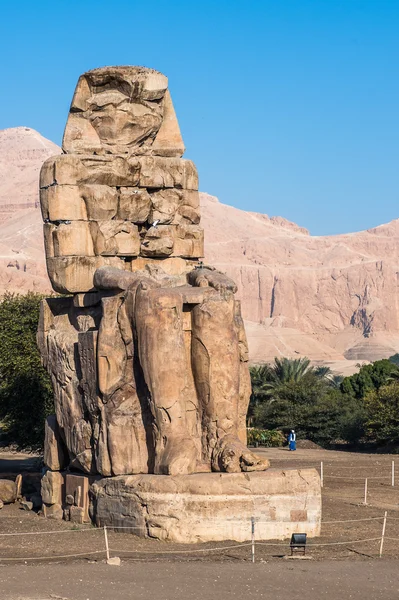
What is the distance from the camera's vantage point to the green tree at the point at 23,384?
23922mm

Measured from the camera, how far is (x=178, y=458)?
518 inches

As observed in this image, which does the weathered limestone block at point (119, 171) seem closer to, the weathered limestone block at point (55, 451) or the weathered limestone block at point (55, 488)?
the weathered limestone block at point (55, 451)

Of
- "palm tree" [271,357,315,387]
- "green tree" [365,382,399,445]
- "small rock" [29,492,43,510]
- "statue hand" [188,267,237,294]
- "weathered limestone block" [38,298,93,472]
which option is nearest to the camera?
"statue hand" [188,267,237,294]

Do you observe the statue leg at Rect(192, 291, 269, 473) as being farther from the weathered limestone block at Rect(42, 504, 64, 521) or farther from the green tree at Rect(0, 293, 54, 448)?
the green tree at Rect(0, 293, 54, 448)

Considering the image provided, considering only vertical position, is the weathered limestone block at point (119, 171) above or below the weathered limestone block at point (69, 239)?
above

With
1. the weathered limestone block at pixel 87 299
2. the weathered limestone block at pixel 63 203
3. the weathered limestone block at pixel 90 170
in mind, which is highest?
the weathered limestone block at pixel 90 170

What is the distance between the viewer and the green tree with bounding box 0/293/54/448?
2392 cm

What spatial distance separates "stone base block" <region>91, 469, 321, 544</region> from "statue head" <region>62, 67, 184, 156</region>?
16.1 feet

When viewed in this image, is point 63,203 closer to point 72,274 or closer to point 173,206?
point 72,274

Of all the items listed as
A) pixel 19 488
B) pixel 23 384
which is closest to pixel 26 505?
pixel 19 488

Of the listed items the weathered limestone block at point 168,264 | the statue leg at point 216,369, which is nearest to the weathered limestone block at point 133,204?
the weathered limestone block at point 168,264

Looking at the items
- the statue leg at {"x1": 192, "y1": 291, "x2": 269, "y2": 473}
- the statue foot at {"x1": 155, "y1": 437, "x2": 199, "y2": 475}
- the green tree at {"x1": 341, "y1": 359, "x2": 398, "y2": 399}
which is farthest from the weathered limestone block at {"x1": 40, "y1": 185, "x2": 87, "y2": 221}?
the green tree at {"x1": 341, "y1": 359, "x2": 398, "y2": 399}

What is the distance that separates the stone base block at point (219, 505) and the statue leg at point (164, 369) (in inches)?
18.4

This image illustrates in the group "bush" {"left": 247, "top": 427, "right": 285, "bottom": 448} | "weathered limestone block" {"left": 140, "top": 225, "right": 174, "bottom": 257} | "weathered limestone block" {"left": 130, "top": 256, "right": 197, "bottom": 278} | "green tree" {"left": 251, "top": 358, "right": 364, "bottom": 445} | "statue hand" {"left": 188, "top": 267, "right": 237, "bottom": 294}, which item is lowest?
"bush" {"left": 247, "top": 427, "right": 285, "bottom": 448}
